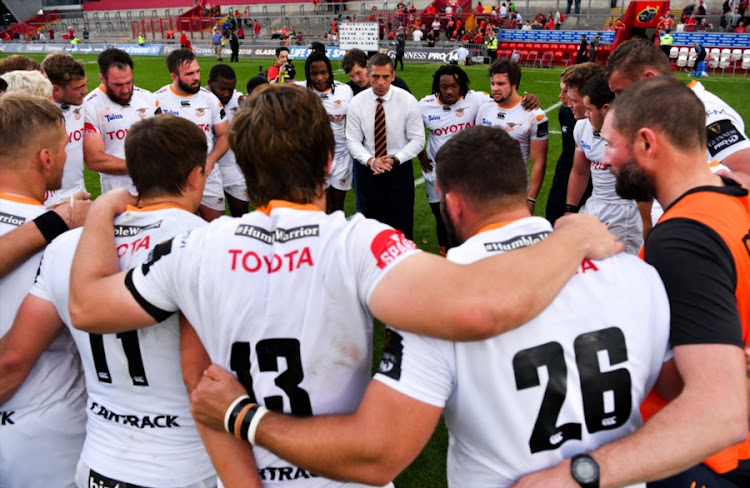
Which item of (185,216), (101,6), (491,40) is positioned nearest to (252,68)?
(491,40)

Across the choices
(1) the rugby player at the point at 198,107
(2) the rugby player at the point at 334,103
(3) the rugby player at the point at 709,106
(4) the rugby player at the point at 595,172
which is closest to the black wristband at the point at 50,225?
(3) the rugby player at the point at 709,106

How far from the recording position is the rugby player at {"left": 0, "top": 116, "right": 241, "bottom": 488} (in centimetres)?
195

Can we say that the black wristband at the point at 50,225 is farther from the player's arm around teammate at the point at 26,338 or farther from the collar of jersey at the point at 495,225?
the collar of jersey at the point at 495,225

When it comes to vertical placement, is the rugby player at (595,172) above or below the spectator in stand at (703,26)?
below

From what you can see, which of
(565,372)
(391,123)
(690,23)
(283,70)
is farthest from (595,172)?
(690,23)

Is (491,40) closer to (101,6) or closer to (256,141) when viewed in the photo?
(256,141)

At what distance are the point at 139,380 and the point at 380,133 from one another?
4746mm

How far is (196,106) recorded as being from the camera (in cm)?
619

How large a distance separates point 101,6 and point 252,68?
1524 inches

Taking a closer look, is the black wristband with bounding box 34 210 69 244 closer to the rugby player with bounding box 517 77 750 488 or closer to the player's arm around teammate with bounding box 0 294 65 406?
the player's arm around teammate with bounding box 0 294 65 406

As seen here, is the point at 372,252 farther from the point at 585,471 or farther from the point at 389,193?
the point at 389,193

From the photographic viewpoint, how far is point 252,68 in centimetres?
Result: 2695

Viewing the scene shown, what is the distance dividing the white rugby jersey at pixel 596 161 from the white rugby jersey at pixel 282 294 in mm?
4054

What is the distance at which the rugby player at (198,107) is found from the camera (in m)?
6.12
